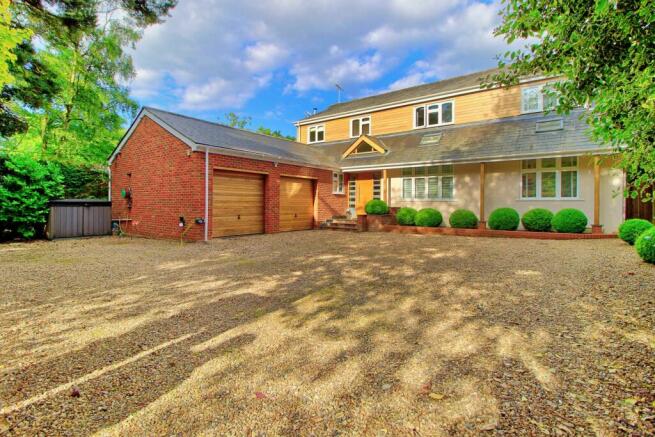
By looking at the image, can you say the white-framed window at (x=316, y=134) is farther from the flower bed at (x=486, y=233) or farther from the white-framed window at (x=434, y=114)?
the flower bed at (x=486, y=233)

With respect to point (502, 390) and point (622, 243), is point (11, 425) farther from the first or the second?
point (622, 243)

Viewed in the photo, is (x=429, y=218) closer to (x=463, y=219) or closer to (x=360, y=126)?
(x=463, y=219)

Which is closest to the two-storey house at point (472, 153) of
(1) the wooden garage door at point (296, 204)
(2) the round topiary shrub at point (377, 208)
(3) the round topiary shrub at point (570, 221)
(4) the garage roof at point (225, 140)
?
(3) the round topiary shrub at point (570, 221)

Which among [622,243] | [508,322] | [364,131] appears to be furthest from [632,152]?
[364,131]

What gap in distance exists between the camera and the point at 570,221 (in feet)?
34.4

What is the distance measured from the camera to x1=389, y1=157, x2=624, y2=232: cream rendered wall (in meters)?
11.1

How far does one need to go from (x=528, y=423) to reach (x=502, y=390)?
35 cm

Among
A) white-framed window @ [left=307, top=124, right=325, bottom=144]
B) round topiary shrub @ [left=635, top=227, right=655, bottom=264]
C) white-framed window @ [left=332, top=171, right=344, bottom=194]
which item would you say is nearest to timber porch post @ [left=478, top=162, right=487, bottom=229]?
round topiary shrub @ [left=635, top=227, right=655, bottom=264]

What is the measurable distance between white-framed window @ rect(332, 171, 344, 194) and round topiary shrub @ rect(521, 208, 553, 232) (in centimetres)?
836

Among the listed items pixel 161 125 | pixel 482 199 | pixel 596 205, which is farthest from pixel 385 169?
pixel 161 125

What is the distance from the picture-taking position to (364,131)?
63.2ft

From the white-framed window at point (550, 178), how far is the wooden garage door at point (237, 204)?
10.4 meters

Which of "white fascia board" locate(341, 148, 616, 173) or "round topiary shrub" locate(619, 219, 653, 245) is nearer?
"round topiary shrub" locate(619, 219, 653, 245)

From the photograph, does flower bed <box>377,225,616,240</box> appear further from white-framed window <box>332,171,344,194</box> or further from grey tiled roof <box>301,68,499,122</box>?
grey tiled roof <box>301,68,499,122</box>
